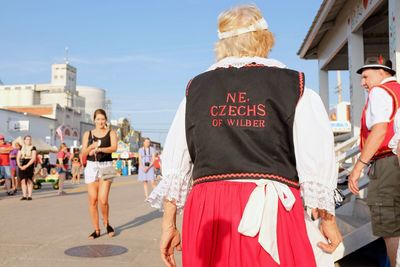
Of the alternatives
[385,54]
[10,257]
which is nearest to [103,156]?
[10,257]

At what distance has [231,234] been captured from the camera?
6.48ft

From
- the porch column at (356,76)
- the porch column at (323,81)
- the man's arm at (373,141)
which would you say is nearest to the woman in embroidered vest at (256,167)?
the man's arm at (373,141)

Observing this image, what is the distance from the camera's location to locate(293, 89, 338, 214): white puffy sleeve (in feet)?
6.45

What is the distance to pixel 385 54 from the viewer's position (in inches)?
525

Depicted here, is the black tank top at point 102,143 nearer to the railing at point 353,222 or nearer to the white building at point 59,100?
the railing at point 353,222

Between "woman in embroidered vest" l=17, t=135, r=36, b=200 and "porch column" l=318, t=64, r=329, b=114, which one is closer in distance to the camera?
"woman in embroidered vest" l=17, t=135, r=36, b=200

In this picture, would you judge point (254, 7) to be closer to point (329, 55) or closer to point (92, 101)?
point (329, 55)

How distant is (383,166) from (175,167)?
2.06m

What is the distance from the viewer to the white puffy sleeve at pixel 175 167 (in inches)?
88.6

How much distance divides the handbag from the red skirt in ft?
15.4

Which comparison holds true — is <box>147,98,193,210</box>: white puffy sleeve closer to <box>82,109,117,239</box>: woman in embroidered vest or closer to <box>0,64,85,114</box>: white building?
<box>82,109,117,239</box>: woman in embroidered vest

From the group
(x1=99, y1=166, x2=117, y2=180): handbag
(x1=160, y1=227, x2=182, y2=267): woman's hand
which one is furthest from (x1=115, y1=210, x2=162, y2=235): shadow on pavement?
(x1=160, y1=227, x2=182, y2=267): woman's hand

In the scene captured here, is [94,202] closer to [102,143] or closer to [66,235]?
[66,235]

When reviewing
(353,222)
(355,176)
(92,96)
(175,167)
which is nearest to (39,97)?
(92,96)
